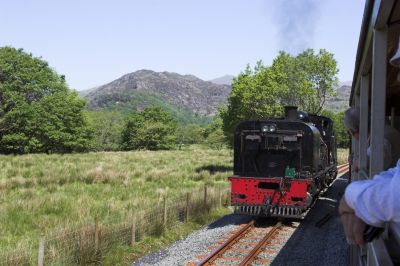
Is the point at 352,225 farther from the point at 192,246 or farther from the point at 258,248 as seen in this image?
the point at 192,246

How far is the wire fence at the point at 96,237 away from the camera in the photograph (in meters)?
7.42

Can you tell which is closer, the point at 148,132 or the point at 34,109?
the point at 34,109

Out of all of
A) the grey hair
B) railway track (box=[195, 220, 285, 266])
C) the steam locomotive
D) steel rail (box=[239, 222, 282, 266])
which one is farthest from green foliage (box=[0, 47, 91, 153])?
the grey hair

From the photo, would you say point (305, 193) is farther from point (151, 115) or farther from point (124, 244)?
point (151, 115)

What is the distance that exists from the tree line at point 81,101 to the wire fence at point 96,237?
630 inches

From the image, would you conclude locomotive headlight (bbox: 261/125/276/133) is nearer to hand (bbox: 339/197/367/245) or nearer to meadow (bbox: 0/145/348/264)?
meadow (bbox: 0/145/348/264)

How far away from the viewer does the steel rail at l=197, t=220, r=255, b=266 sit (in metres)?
8.25

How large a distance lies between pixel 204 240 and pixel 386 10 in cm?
819

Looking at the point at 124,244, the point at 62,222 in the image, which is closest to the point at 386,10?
the point at 124,244

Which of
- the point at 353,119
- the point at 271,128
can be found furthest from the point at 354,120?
the point at 271,128

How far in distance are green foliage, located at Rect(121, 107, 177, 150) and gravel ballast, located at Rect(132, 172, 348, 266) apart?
205 feet

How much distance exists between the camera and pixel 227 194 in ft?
52.2

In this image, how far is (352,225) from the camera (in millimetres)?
1341

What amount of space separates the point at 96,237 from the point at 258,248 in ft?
10.8
